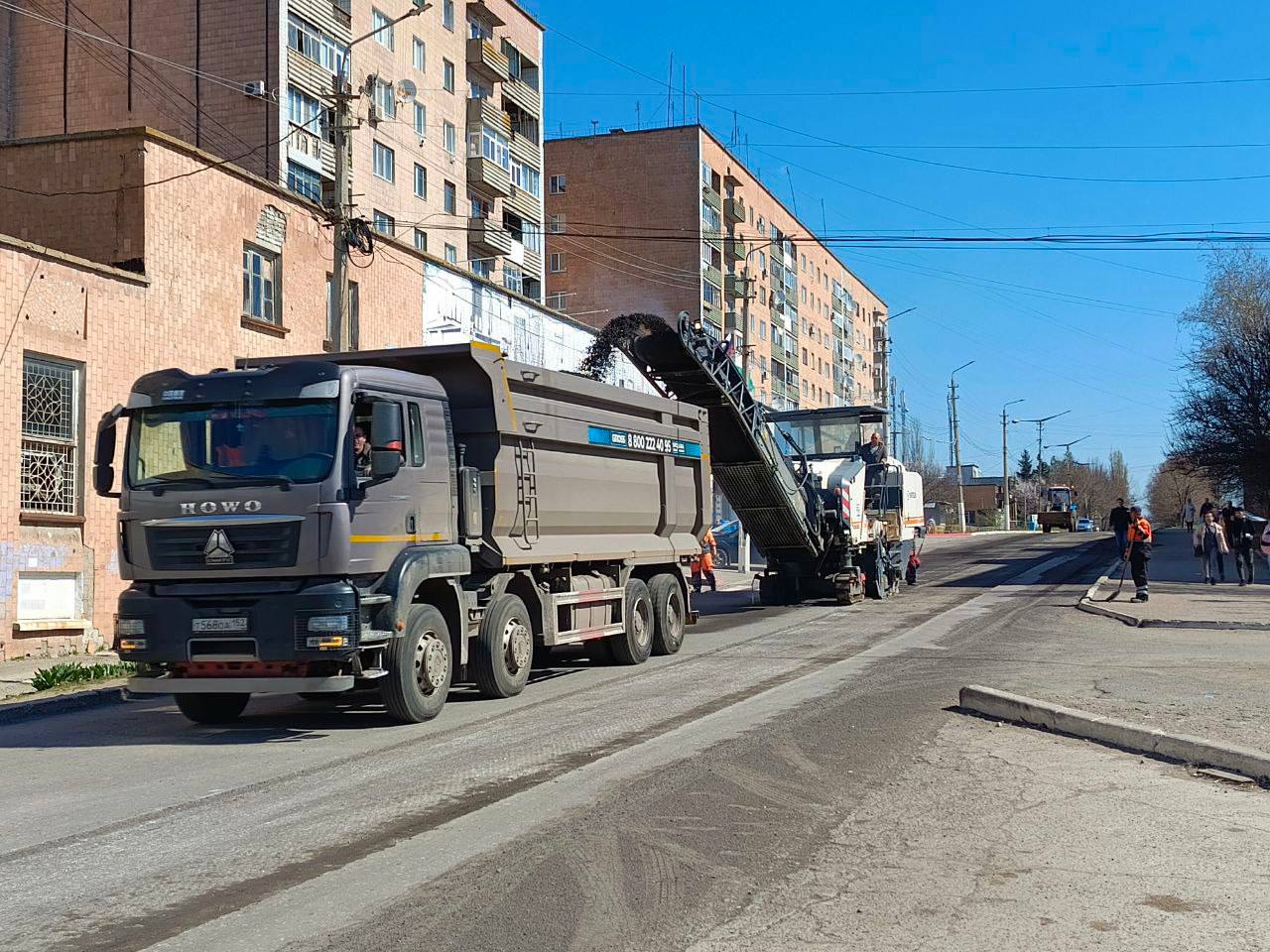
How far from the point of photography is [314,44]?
38.6 meters

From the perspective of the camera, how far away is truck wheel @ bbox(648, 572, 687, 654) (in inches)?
634

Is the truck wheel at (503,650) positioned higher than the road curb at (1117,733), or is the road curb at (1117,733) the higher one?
the truck wheel at (503,650)

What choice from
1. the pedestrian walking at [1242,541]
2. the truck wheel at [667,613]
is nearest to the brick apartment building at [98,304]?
the truck wheel at [667,613]

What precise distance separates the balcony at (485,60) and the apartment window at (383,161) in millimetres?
8265

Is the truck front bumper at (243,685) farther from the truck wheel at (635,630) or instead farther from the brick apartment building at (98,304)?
the brick apartment building at (98,304)

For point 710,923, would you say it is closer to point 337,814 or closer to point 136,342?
point 337,814

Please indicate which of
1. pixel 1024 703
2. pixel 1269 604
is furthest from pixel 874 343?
pixel 1024 703

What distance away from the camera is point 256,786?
830 centimetres

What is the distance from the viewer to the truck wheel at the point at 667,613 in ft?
52.8

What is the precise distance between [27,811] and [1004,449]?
88.4 meters

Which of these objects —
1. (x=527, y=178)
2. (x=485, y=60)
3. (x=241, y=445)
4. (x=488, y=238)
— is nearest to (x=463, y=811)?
(x=241, y=445)

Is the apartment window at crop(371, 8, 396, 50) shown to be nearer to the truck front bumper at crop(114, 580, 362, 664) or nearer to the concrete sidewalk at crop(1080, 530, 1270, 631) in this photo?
the concrete sidewalk at crop(1080, 530, 1270, 631)

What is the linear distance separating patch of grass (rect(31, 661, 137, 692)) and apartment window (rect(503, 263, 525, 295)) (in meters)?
37.3

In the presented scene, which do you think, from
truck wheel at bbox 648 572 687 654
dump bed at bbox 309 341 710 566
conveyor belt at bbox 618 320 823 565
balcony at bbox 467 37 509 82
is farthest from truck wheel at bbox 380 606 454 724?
balcony at bbox 467 37 509 82
